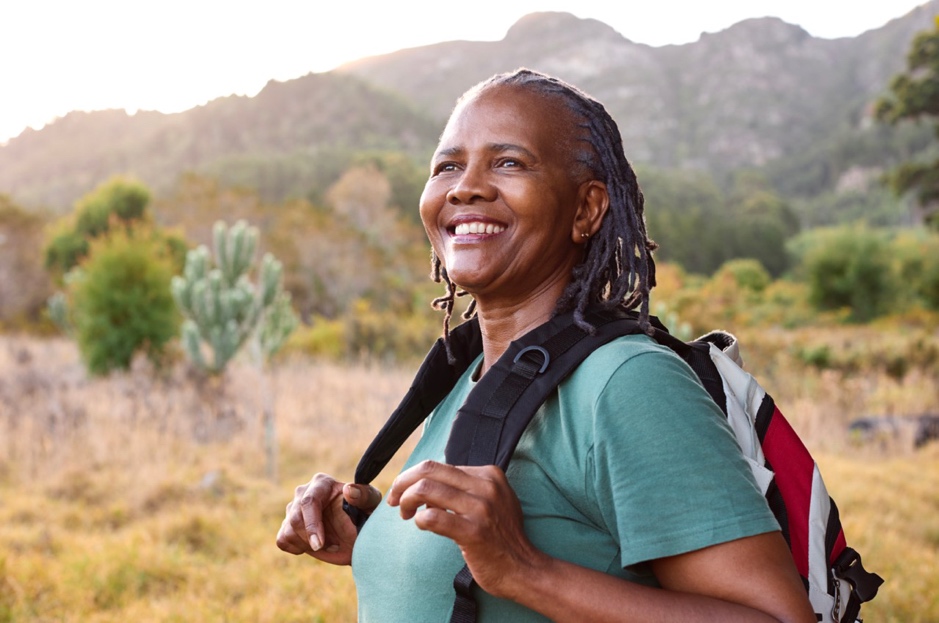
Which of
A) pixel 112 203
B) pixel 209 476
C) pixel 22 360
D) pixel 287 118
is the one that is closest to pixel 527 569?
pixel 209 476

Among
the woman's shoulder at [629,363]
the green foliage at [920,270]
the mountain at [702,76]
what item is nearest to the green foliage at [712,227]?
the green foliage at [920,270]

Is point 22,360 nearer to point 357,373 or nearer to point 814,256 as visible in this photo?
point 357,373

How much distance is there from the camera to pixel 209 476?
21.8ft

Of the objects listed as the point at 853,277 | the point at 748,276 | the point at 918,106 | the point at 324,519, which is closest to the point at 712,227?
the point at 748,276

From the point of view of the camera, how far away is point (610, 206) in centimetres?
153

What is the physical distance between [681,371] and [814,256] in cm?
3147

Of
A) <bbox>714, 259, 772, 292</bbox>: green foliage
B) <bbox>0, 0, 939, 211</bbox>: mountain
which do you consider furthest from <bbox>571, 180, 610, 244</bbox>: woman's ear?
<bbox>714, 259, 772, 292</bbox>: green foliage

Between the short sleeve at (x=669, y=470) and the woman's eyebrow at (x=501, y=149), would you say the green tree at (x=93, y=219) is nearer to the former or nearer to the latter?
the woman's eyebrow at (x=501, y=149)

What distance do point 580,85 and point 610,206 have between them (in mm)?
49194

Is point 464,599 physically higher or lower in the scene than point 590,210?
lower

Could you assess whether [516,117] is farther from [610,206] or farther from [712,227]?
[712,227]

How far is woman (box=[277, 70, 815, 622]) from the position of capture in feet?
3.52

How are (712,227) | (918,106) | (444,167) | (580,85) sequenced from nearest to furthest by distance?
(444,167), (918,106), (580,85), (712,227)

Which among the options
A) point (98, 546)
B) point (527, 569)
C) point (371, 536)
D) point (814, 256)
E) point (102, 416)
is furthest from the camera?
point (814, 256)
